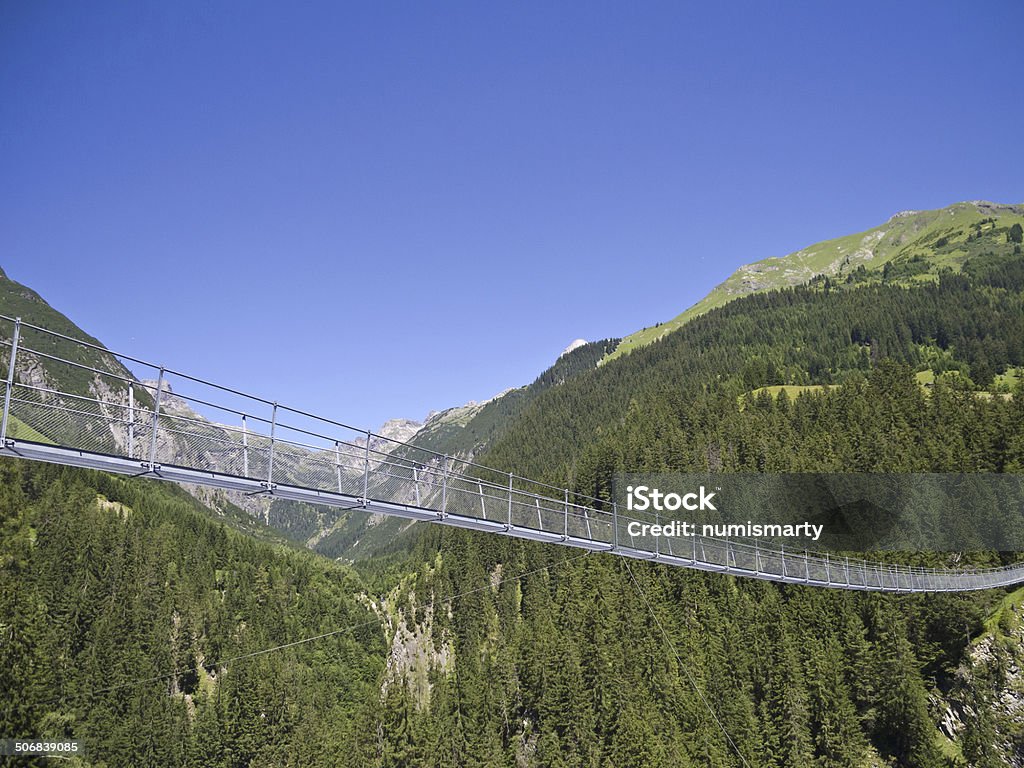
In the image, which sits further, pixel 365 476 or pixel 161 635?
pixel 161 635

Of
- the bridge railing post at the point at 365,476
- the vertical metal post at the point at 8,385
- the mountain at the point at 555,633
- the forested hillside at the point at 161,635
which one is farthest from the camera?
the forested hillside at the point at 161,635

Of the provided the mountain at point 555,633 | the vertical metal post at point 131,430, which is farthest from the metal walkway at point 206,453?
the mountain at point 555,633

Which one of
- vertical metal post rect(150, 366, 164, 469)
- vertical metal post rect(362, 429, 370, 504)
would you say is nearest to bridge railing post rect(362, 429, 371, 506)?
vertical metal post rect(362, 429, 370, 504)

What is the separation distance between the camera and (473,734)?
57188 mm

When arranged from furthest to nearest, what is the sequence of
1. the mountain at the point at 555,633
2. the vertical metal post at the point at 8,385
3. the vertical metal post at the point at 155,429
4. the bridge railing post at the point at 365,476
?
the mountain at the point at 555,633, the bridge railing post at the point at 365,476, the vertical metal post at the point at 155,429, the vertical metal post at the point at 8,385

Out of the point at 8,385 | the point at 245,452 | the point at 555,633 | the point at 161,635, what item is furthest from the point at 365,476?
the point at 161,635

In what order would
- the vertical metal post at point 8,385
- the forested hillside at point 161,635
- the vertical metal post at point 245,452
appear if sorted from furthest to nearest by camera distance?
1. the forested hillside at point 161,635
2. the vertical metal post at point 245,452
3. the vertical metal post at point 8,385

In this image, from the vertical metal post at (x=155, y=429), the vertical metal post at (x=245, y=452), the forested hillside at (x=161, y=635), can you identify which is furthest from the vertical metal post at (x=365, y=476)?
the forested hillside at (x=161, y=635)

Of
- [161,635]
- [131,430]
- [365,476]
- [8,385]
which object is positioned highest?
[8,385]

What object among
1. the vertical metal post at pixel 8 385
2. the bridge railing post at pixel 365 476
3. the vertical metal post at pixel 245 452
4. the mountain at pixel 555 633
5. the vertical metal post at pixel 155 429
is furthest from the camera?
the mountain at pixel 555 633

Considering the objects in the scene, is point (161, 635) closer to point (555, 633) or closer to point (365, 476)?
point (555, 633)

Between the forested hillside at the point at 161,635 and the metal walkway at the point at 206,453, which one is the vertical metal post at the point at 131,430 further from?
the forested hillside at the point at 161,635

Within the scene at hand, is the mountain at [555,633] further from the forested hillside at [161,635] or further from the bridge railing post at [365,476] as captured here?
the bridge railing post at [365,476]

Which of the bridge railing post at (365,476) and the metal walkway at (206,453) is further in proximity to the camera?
the bridge railing post at (365,476)
